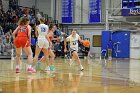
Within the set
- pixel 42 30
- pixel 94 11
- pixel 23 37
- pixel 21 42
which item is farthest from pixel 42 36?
pixel 94 11

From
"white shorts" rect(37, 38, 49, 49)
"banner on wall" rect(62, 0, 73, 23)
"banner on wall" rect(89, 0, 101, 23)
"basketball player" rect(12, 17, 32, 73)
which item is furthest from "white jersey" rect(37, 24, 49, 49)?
"banner on wall" rect(62, 0, 73, 23)

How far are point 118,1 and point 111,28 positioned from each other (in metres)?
2.66

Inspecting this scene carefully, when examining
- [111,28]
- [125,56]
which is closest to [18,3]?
[111,28]

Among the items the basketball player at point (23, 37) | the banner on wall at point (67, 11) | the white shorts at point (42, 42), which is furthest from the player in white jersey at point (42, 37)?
the banner on wall at point (67, 11)

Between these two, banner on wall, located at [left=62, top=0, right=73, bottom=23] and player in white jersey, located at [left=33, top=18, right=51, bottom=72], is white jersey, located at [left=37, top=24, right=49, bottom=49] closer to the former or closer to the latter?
player in white jersey, located at [left=33, top=18, right=51, bottom=72]

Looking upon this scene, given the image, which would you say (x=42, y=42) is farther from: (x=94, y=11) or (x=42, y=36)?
(x=94, y=11)

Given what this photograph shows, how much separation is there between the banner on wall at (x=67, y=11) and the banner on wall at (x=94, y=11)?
2.04 metres

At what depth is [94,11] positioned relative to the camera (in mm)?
32719

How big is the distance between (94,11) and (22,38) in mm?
21913

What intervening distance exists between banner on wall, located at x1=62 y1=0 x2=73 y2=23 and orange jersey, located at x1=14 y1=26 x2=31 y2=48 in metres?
22.5

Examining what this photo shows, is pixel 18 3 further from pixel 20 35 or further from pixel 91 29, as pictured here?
pixel 20 35

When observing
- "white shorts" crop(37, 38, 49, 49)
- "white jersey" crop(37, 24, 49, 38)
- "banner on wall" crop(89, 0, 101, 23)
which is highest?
"banner on wall" crop(89, 0, 101, 23)

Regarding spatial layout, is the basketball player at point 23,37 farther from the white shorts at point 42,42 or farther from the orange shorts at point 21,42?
the white shorts at point 42,42

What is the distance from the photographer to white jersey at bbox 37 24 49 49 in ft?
39.2
